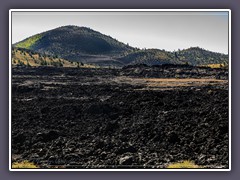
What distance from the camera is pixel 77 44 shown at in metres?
14.1

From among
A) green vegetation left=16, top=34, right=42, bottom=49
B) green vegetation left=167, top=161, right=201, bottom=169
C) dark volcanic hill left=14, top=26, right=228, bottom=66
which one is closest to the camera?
green vegetation left=167, top=161, right=201, bottom=169

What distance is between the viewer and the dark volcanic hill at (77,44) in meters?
13.6

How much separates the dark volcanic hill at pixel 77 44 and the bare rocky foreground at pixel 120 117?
0.36 metres

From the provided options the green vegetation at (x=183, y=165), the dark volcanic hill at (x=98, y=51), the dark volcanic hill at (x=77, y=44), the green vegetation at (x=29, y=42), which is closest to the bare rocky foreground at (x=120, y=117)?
the green vegetation at (x=183, y=165)

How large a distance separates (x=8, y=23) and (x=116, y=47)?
2218mm

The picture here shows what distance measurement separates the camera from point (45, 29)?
13297mm

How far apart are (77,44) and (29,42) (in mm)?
1073

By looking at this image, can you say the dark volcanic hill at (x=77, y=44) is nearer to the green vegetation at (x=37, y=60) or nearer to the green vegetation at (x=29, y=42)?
the green vegetation at (x=29, y=42)

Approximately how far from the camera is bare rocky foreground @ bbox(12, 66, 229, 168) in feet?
42.2

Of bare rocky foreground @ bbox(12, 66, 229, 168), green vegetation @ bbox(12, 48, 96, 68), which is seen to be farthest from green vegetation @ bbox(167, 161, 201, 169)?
green vegetation @ bbox(12, 48, 96, 68)

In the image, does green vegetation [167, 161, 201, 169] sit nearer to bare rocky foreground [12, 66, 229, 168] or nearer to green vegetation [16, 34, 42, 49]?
bare rocky foreground [12, 66, 229, 168]

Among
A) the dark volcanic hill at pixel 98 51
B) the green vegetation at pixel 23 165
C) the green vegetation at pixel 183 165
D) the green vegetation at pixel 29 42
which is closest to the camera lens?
the green vegetation at pixel 183 165
